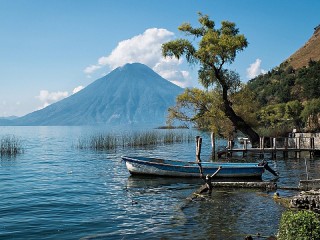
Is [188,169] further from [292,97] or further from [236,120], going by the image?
[292,97]

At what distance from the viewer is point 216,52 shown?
3984 cm

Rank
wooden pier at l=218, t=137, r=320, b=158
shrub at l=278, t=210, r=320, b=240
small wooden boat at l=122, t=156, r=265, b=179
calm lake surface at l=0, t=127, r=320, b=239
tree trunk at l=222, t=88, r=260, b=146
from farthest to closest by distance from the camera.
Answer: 1. tree trunk at l=222, t=88, r=260, b=146
2. wooden pier at l=218, t=137, r=320, b=158
3. small wooden boat at l=122, t=156, r=265, b=179
4. calm lake surface at l=0, t=127, r=320, b=239
5. shrub at l=278, t=210, r=320, b=240

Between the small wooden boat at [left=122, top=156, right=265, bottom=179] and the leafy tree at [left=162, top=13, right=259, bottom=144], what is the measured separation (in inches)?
618

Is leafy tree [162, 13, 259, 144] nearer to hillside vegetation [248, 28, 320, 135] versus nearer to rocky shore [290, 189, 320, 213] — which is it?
hillside vegetation [248, 28, 320, 135]

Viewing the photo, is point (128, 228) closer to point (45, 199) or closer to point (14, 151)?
point (45, 199)

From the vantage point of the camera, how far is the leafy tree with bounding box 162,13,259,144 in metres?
39.9

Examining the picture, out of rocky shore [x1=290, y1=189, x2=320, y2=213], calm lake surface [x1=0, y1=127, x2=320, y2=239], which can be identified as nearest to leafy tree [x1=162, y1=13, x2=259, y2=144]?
calm lake surface [x1=0, y1=127, x2=320, y2=239]

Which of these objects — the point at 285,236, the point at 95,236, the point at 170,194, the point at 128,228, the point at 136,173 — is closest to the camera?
the point at 285,236

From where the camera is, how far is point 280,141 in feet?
142

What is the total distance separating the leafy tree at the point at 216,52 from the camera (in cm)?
3994

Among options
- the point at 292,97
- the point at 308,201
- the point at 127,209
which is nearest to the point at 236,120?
the point at 127,209

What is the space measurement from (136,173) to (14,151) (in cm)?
2220

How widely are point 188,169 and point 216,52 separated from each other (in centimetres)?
1730

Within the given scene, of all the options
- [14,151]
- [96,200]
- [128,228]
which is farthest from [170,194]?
[14,151]
